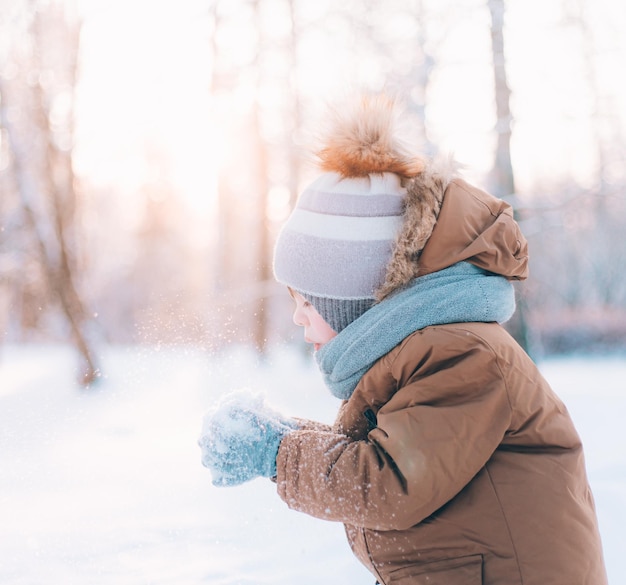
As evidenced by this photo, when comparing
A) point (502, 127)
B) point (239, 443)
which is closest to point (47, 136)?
point (502, 127)

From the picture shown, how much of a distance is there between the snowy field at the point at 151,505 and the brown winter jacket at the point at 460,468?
1.12m

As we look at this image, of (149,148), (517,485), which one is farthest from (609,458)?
(149,148)

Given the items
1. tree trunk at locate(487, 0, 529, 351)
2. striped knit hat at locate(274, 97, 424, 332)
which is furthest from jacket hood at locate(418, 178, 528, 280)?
tree trunk at locate(487, 0, 529, 351)

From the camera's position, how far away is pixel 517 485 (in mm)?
1231

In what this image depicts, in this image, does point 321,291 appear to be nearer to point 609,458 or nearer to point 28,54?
point 609,458

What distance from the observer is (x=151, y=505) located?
315 centimetres

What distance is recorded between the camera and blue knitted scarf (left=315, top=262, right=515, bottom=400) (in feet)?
4.25

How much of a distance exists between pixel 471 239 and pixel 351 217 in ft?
0.94

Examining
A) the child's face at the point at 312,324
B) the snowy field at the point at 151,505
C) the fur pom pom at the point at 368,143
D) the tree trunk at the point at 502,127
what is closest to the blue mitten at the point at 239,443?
the child's face at the point at 312,324

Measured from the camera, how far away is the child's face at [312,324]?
60.9 inches

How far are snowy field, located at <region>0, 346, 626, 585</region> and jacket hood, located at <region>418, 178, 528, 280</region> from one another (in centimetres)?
126

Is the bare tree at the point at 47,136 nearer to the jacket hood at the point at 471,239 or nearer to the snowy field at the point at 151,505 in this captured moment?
the snowy field at the point at 151,505

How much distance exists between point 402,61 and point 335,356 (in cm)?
817

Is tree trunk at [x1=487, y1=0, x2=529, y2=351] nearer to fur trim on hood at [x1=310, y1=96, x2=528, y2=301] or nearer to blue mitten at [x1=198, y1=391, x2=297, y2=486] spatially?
fur trim on hood at [x1=310, y1=96, x2=528, y2=301]
